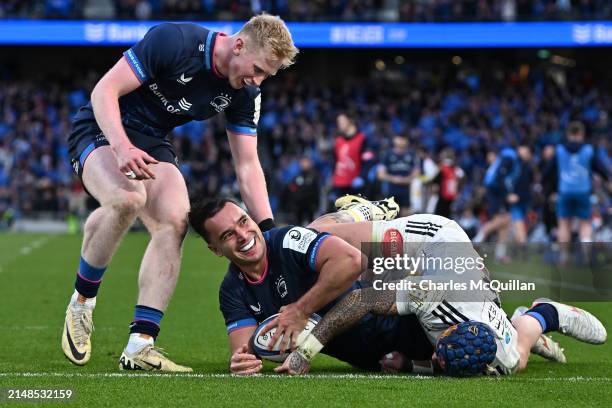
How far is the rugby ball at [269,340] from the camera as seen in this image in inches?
232

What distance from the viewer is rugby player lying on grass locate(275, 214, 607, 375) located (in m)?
5.63

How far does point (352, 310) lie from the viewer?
582 centimetres

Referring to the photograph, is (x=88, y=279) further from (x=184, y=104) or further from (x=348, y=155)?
(x=348, y=155)

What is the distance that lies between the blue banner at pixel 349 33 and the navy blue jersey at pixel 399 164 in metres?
15.0

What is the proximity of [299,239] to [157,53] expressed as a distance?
4.44ft

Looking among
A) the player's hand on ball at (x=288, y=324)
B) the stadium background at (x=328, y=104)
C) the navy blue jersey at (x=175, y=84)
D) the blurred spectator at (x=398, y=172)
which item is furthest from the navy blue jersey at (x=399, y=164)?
the player's hand on ball at (x=288, y=324)

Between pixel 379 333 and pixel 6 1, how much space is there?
30721mm

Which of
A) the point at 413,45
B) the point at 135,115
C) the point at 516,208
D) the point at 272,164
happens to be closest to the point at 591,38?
the point at 413,45

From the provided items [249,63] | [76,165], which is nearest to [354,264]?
[249,63]

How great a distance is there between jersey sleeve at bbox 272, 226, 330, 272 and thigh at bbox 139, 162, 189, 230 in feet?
2.10

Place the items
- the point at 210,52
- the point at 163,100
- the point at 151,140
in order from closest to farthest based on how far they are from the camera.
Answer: the point at 210,52, the point at 163,100, the point at 151,140

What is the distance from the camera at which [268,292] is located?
240 inches

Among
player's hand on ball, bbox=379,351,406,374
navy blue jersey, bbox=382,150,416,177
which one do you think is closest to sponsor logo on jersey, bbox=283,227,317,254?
player's hand on ball, bbox=379,351,406,374

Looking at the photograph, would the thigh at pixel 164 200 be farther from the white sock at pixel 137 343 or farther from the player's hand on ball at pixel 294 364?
the player's hand on ball at pixel 294 364
